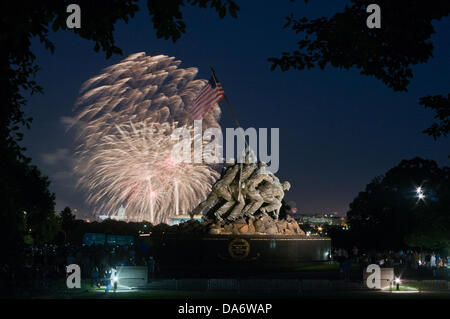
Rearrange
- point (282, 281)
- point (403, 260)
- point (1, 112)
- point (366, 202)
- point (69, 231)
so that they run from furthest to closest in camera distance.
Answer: point (69, 231)
point (366, 202)
point (403, 260)
point (282, 281)
point (1, 112)

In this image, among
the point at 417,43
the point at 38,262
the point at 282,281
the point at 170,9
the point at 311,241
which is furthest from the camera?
the point at 311,241

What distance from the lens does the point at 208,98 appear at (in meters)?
32.8

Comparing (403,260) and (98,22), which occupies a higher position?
(98,22)

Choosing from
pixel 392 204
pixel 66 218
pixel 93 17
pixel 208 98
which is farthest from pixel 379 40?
pixel 66 218

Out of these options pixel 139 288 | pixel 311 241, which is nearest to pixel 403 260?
pixel 311 241

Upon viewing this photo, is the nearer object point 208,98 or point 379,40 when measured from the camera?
point 379,40

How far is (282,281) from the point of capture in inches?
917

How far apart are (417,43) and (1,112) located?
872cm

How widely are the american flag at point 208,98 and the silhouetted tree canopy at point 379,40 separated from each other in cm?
2138

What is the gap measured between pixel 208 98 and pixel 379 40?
2321 cm

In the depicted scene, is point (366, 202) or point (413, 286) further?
point (366, 202)

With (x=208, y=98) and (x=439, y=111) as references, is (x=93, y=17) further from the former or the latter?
(x=208, y=98)

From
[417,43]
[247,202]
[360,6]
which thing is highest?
[360,6]

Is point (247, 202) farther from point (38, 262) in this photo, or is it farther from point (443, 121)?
point (443, 121)
